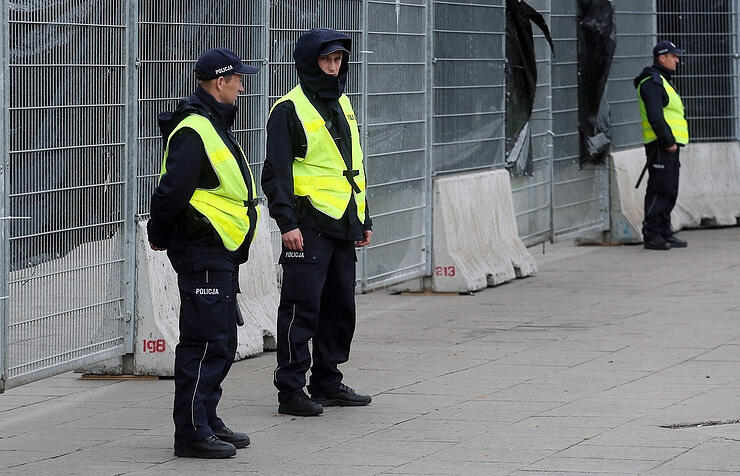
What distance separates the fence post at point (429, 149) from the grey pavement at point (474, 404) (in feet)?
1.81

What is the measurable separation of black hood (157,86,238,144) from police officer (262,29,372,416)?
810 millimetres

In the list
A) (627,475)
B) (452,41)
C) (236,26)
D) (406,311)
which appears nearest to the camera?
(627,475)

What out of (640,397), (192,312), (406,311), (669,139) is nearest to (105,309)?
(192,312)

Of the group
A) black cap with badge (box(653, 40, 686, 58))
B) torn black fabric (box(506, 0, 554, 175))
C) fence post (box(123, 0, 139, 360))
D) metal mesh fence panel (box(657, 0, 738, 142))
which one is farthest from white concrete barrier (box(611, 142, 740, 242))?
fence post (box(123, 0, 139, 360))

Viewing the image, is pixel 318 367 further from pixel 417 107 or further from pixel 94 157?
pixel 417 107

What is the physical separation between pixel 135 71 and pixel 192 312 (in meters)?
2.21

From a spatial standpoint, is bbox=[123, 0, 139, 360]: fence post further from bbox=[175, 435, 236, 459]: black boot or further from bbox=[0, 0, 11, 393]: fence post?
bbox=[175, 435, 236, 459]: black boot

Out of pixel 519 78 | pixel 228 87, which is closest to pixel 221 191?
pixel 228 87

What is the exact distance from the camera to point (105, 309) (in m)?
8.63

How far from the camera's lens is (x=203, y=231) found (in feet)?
22.6

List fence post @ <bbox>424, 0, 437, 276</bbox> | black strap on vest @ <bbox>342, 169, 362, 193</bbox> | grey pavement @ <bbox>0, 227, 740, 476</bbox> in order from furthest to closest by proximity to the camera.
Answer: fence post @ <bbox>424, 0, 437, 276</bbox>, black strap on vest @ <bbox>342, 169, 362, 193</bbox>, grey pavement @ <bbox>0, 227, 740, 476</bbox>

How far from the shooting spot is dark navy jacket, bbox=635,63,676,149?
1568 centimetres

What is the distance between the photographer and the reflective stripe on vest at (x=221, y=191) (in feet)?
22.5

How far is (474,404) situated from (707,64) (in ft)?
37.4
